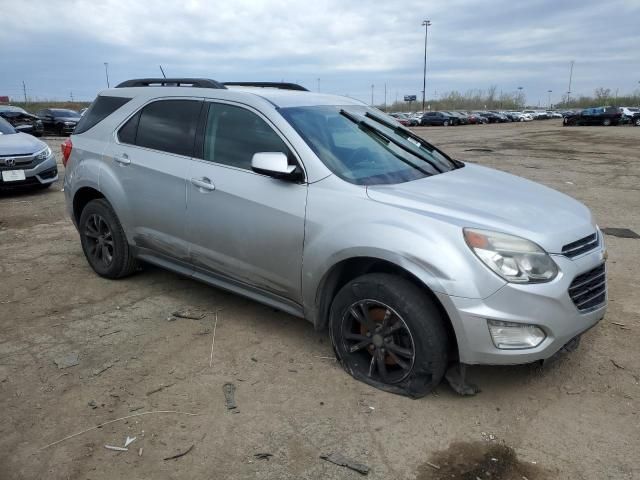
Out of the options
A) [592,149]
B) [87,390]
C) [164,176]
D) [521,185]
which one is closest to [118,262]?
[164,176]

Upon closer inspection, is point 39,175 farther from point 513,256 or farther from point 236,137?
point 513,256

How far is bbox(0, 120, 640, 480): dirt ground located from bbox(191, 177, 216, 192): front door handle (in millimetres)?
1085

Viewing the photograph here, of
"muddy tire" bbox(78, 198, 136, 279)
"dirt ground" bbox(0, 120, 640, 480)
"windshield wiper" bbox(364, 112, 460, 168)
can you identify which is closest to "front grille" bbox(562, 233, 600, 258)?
"dirt ground" bbox(0, 120, 640, 480)

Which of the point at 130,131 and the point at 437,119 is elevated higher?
the point at 130,131

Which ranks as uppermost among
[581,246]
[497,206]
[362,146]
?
[362,146]

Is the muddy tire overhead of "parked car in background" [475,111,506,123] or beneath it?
overhead

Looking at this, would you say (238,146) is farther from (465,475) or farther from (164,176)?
(465,475)

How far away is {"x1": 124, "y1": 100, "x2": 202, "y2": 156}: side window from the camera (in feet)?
13.5

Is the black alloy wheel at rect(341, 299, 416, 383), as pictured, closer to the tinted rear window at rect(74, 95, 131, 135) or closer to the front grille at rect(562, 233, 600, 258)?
the front grille at rect(562, 233, 600, 258)

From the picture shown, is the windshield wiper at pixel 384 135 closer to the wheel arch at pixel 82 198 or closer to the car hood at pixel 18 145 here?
the wheel arch at pixel 82 198

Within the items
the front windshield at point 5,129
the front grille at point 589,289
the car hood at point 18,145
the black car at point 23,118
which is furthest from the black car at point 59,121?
the front grille at point 589,289

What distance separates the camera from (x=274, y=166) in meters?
3.28

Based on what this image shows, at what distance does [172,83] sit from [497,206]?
2.88 metres

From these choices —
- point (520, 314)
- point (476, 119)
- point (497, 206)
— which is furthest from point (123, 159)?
point (476, 119)
